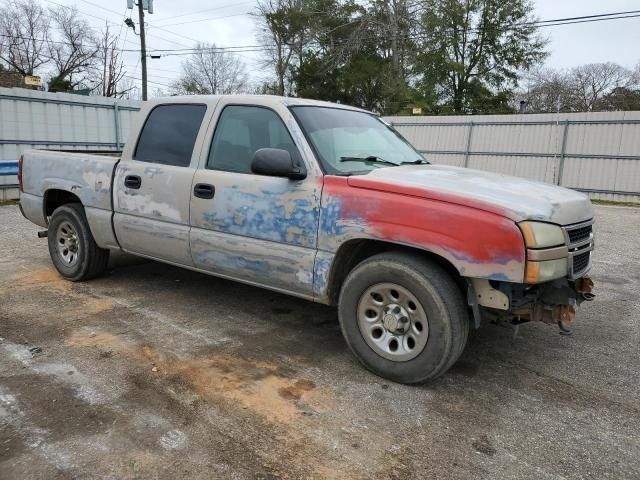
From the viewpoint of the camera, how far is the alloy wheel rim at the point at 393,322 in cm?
330

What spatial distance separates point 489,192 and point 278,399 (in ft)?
5.96

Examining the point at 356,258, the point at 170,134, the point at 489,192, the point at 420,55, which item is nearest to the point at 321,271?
the point at 356,258

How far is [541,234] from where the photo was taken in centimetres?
297

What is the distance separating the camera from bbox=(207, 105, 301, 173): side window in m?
3.97

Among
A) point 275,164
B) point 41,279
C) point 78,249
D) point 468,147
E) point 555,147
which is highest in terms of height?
point 555,147

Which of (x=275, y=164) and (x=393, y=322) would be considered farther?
(x=275, y=164)

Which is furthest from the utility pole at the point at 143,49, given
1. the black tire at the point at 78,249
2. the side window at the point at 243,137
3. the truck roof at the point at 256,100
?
the side window at the point at 243,137

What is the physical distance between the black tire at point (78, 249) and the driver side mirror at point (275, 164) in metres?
2.57

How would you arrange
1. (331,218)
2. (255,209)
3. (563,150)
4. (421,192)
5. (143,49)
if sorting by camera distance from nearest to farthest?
(421,192), (331,218), (255,209), (563,150), (143,49)

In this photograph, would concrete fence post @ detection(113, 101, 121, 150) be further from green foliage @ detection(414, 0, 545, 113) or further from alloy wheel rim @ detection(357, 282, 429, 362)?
green foliage @ detection(414, 0, 545, 113)

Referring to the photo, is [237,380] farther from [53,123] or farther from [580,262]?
[53,123]

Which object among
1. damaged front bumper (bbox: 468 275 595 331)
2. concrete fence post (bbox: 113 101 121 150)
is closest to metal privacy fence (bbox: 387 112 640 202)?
concrete fence post (bbox: 113 101 121 150)

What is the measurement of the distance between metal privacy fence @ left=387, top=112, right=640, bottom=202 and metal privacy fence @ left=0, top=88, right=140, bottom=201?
11.3 metres

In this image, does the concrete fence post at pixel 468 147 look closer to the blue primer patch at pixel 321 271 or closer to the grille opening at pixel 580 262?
the grille opening at pixel 580 262
